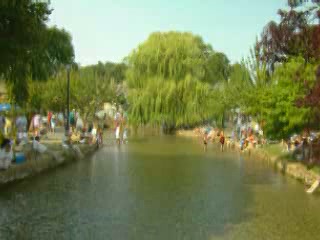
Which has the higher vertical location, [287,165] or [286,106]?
[286,106]

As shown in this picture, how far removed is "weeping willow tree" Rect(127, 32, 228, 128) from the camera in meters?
55.5

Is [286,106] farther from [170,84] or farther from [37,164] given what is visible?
[170,84]

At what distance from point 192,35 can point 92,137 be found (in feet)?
83.1

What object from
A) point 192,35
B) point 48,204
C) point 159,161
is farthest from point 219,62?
point 48,204

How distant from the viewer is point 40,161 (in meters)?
22.9

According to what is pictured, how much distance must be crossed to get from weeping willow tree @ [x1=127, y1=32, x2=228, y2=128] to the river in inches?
1166

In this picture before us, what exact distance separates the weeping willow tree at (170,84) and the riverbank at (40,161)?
79.4 feet

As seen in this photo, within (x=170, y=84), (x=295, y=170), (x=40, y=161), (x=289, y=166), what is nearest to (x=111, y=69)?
(x=170, y=84)

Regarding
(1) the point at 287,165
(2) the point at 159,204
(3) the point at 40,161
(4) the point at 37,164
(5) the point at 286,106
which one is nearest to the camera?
(2) the point at 159,204

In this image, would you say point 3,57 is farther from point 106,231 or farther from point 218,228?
point 218,228

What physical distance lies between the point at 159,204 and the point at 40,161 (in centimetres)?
878

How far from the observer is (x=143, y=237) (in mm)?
11844

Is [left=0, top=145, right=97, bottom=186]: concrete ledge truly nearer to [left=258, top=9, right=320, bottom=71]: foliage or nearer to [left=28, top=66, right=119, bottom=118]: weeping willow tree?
[left=258, top=9, right=320, bottom=71]: foliage

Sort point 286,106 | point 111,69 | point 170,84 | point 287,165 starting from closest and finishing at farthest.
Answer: point 286,106 < point 287,165 < point 170,84 < point 111,69
